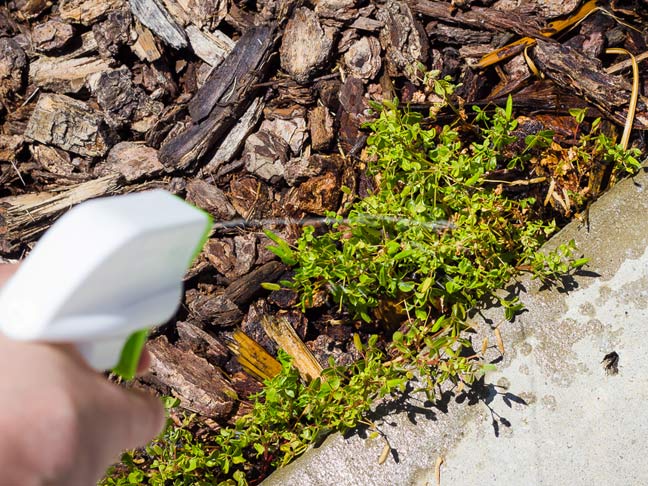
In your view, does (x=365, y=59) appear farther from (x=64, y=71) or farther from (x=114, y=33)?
(x=64, y=71)

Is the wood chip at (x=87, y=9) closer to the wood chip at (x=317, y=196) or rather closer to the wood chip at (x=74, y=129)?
the wood chip at (x=74, y=129)

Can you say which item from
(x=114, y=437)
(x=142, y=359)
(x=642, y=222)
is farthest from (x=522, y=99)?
(x=114, y=437)

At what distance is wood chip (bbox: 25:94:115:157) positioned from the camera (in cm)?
249

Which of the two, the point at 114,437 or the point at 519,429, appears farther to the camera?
the point at 519,429

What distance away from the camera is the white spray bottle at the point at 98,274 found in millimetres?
812

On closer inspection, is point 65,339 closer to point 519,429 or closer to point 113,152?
point 519,429

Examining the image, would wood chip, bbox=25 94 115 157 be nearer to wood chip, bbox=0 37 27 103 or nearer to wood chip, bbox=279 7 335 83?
wood chip, bbox=0 37 27 103

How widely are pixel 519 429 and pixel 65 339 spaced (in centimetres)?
154

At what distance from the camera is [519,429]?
1.98 m

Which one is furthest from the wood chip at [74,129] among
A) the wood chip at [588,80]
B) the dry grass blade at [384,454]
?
the wood chip at [588,80]

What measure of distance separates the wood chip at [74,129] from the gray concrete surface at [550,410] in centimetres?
138

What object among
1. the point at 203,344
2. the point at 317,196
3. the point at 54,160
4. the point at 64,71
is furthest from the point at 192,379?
the point at 64,71

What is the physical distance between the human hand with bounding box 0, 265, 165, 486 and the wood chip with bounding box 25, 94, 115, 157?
1780mm

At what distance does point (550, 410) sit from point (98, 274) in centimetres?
159
